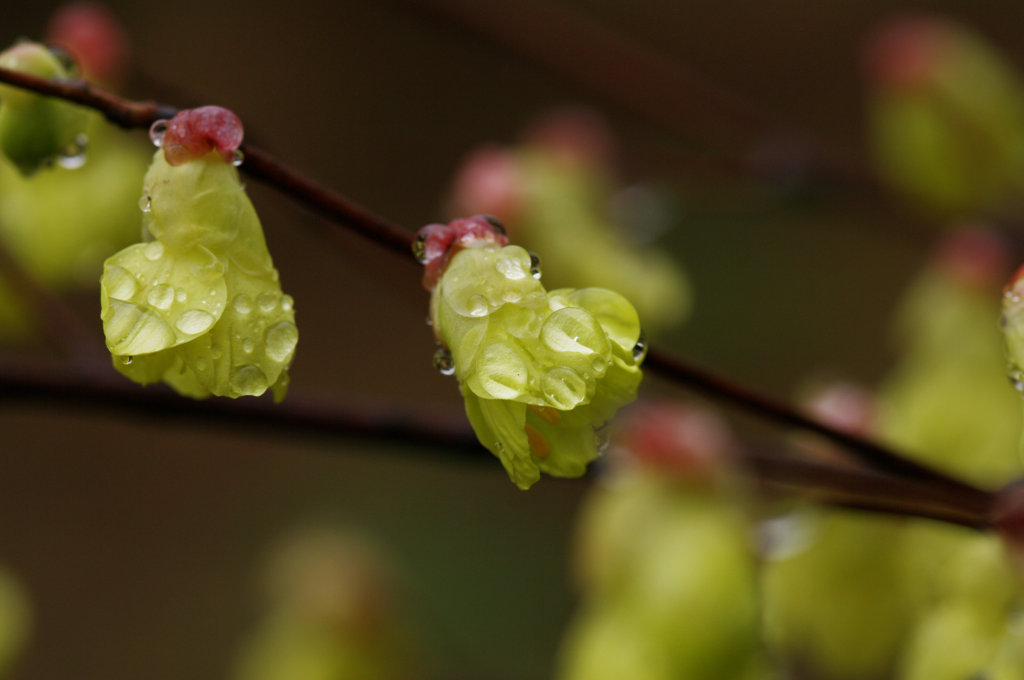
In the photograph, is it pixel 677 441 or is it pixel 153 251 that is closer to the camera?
pixel 153 251

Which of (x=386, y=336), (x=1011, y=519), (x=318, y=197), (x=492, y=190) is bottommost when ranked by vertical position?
(x=386, y=336)

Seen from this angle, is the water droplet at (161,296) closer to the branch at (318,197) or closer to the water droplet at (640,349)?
the branch at (318,197)

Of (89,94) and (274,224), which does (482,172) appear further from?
(274,224)

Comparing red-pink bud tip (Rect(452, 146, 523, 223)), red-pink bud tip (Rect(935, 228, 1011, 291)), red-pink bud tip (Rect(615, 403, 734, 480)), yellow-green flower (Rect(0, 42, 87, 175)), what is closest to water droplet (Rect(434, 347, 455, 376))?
yellow-green flower (Rect(0, 42, 87, 175))

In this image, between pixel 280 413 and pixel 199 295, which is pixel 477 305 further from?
pixel 280 413

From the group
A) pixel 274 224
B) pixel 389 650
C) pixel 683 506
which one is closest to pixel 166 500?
pixel 274 224

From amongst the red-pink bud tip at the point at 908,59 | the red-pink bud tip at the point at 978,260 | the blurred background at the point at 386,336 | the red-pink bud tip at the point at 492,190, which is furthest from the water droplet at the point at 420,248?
the blurred background at the point at 386,336

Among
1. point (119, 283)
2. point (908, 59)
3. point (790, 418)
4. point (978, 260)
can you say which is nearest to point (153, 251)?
point (119, 283)
